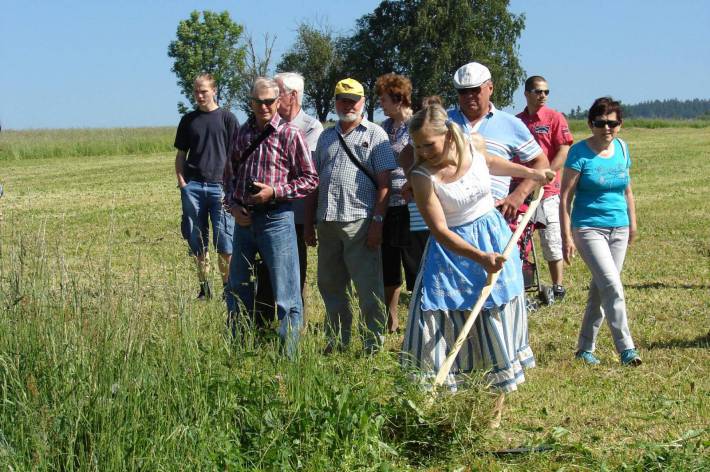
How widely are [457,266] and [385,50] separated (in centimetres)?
7880

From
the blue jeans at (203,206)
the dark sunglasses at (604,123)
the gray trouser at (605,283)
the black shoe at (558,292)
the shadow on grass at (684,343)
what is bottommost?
the shadow on grass at (684,343)

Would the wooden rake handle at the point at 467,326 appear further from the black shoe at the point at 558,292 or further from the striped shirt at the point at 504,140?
the black shoe at the point at 558,292

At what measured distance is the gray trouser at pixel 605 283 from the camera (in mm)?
6781

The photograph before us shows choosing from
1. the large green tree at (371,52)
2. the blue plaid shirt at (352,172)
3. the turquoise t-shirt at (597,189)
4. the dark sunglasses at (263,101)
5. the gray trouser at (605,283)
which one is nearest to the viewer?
the dark sunglasses at (263,101)

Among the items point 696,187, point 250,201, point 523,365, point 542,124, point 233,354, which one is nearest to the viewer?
point 233,354

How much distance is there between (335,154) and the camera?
7.14 metres

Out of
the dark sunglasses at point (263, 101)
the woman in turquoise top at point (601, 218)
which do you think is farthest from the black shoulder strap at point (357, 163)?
the woman in turquoise top at point (601, 218)

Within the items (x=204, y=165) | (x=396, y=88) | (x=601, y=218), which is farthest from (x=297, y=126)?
(x=601, y=218)

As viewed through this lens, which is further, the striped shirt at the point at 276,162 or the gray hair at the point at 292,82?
the gray hair at the point at 292,82

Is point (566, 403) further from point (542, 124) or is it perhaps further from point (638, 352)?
point (542, 124)

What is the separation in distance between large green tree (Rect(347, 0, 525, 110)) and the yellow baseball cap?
68270 millimetres

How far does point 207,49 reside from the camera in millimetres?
95188

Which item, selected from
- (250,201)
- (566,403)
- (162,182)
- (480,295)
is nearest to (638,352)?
(566,403)

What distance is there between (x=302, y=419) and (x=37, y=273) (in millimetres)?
1662
